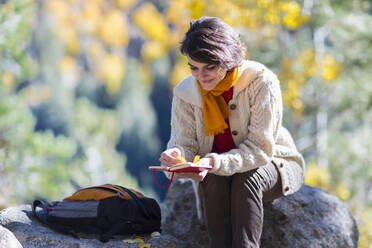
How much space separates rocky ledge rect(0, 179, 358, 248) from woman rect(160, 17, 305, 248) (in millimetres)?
307

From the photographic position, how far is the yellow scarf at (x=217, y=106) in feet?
7.34

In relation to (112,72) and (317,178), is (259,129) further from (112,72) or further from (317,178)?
(112,72)

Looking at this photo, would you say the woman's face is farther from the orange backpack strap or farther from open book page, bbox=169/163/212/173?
the orange backpack strap

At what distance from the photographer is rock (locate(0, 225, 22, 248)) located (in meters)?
1.99

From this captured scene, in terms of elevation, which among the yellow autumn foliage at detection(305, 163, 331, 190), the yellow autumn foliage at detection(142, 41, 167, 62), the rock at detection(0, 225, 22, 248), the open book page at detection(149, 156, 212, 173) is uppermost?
the yellow autumn foliage at detection(142, 41, 167, 62)

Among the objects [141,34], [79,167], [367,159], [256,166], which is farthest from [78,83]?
[256,166]

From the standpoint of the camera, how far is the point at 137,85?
10789 mm

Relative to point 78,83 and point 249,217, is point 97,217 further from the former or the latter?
point 78,83

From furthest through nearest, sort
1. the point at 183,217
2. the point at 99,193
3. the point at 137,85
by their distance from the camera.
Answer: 1. the point at 137,85
2. the point at 183,217
3. the point at 99,193

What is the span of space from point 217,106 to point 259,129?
236mm

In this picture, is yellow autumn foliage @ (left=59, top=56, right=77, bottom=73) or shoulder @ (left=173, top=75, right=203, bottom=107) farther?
yellow autumn foliage @ (left=59, top=56, right=77, bottom=73)

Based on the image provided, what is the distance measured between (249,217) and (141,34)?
9047 millimetres

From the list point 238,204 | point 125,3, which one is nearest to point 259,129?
point 238,204

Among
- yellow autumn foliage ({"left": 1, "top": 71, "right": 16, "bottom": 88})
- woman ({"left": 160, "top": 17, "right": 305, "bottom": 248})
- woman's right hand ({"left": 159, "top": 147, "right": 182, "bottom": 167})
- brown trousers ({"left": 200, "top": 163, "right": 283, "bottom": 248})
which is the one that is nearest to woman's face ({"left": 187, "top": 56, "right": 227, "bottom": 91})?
woman ({"left": 160, "top": 17, "right": 305, "bottom": 248})
